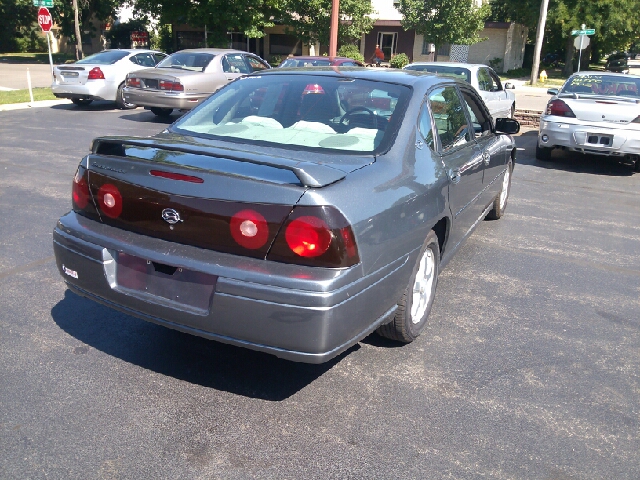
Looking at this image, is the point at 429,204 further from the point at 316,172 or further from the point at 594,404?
the point at 594,404

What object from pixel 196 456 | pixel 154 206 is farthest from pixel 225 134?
pixel 196 456

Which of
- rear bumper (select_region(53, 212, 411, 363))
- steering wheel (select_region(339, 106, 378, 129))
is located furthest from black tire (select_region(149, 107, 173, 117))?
rear bumper (select_region(53, 212, 411, 363))

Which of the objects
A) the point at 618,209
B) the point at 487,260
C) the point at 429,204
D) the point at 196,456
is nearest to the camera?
the point at 196,456

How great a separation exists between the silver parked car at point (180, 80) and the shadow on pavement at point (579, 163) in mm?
5767

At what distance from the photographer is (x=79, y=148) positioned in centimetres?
977

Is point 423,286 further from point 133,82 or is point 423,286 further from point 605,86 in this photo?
point 133,82

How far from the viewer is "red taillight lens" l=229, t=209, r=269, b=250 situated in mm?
2713

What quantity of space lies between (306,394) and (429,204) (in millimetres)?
1280

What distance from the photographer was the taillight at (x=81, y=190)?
3246 mm

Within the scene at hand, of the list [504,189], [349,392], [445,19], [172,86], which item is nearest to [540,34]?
[445,19]

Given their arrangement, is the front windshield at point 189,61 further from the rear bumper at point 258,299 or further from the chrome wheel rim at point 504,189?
the rear bumper at point 258,299

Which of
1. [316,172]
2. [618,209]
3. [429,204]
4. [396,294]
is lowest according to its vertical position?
[618,209]

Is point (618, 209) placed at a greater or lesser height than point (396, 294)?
lesser

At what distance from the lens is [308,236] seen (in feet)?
8.79
